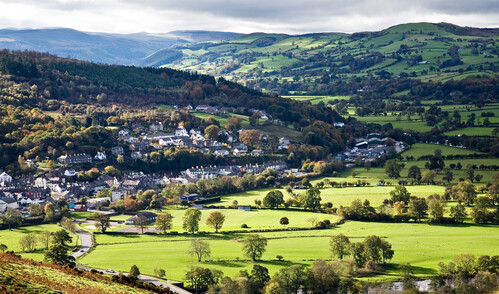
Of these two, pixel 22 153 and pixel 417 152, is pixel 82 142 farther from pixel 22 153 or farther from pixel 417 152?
pixel 417 152

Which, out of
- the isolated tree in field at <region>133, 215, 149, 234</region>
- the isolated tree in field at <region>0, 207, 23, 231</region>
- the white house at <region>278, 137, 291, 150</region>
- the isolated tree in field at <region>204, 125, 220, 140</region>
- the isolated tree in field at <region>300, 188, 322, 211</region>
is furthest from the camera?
the isolated tree in field at <region>204, 125, 220, 140</region>

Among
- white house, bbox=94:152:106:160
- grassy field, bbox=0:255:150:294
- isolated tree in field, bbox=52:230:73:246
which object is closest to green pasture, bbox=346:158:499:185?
white house, bbox=94:152:106:160

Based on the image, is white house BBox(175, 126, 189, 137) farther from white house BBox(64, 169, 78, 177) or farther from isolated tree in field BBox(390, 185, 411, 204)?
isolated tree in field BBox(390, 185, 411, 204)

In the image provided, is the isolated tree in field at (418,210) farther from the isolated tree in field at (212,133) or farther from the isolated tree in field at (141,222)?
the isolated tree in field at (212,133)

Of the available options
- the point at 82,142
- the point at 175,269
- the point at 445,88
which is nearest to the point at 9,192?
the point at 82,142

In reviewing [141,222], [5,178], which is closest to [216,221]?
[141,222]

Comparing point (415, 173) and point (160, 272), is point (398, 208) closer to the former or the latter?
point (415, 173)
